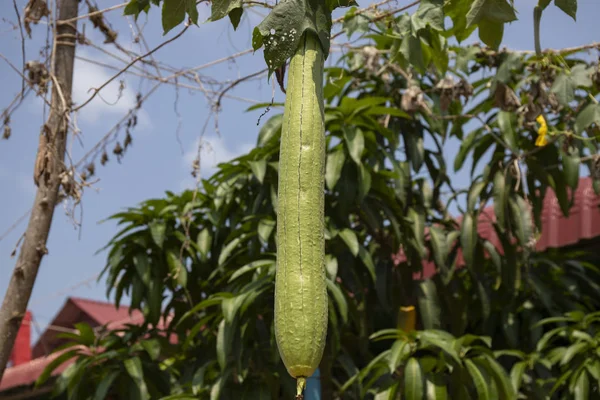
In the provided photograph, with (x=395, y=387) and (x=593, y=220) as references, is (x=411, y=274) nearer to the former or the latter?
(x=395, y=387)

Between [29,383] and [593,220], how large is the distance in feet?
10.7

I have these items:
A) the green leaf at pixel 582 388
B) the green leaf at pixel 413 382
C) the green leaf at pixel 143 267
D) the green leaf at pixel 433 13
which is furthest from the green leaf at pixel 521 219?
the green leaf at pixel 433 13

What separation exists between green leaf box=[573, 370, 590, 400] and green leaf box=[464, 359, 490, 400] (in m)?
0.37

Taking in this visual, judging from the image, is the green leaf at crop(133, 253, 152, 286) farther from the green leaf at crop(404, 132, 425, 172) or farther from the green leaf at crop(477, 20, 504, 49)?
the green leaf at crop(477, 20, 504, 49)

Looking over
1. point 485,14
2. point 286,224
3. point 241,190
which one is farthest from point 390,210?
point 286,224

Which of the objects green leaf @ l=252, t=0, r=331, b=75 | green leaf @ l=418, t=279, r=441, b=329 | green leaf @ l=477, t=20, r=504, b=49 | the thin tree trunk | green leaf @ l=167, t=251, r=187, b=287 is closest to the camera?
green leaf @ l=252, t=0, r=331, b=75

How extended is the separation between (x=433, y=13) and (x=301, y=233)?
1.11m

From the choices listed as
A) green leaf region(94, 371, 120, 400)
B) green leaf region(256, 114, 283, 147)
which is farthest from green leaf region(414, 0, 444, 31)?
green leaf region(94, 371, 120, 400)

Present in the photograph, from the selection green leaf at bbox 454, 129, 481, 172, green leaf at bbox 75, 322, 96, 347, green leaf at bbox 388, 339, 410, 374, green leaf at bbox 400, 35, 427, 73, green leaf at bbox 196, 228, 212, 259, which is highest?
green leaf at bbox 454, 129, 481, 172

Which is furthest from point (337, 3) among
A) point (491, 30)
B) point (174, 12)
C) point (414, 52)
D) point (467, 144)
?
point (467, 144)

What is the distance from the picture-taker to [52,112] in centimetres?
275

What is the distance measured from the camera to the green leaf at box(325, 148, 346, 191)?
128 inches

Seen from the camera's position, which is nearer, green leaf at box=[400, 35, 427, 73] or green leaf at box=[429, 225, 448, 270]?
green leaf at box=[400, 35, 427, 73]

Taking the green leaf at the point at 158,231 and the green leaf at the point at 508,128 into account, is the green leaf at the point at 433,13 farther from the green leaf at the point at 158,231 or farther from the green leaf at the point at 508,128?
the green leaf at the point at 158,231
